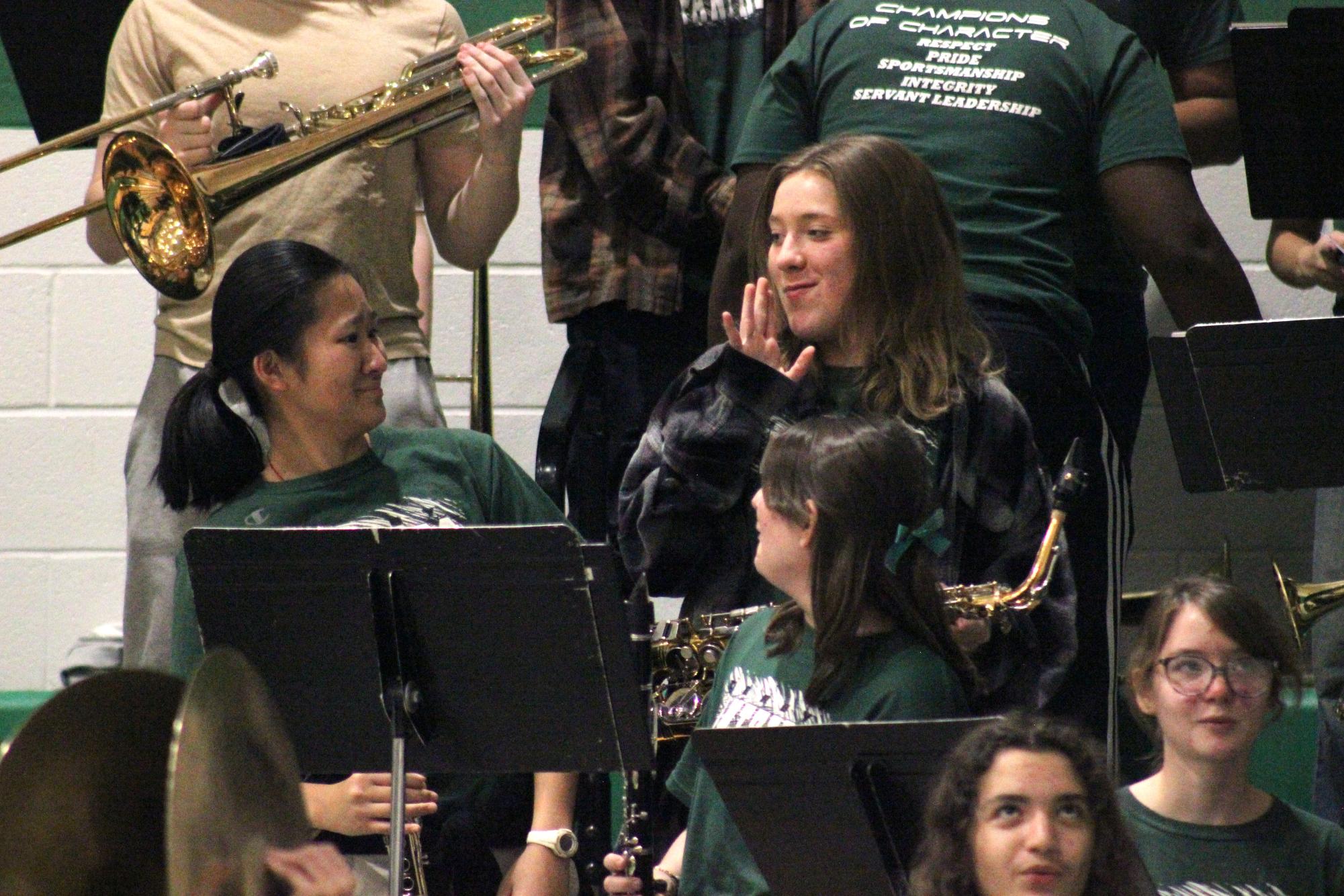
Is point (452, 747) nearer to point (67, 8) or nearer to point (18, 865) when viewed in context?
point (18, 865)

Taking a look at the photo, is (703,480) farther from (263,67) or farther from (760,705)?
(263,67)

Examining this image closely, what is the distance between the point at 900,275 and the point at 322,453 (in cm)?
102

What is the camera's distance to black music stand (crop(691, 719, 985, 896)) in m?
2.53

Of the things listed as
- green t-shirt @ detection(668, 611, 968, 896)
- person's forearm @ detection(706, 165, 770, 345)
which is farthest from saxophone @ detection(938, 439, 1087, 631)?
person's forearm @ detection(706, 165, 770, 345)

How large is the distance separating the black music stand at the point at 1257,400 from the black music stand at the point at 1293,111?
0.36m

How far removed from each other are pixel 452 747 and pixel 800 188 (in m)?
1.15

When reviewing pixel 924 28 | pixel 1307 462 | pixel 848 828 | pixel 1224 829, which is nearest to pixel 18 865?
pixel 848 828

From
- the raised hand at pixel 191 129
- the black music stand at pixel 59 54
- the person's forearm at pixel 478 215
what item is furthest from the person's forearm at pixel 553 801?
the black music stand at pixel 59 54

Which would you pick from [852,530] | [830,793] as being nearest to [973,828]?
[830,793]

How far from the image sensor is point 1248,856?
3.20 meters

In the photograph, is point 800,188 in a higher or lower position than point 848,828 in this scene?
higher

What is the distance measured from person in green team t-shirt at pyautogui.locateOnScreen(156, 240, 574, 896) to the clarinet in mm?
207

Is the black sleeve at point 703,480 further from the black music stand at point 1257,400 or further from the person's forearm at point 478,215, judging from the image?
the person's forearm at point 478,215

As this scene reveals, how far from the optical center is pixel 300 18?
420cm
